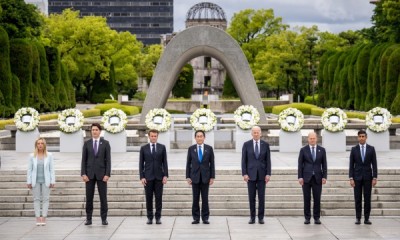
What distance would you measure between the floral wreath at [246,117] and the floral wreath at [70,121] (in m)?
5.07

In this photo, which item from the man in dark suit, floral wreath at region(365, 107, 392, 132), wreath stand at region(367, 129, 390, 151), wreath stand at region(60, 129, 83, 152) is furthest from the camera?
wreath stand at region(367, 129, 390, 151)

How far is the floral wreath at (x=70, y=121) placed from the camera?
2233cm

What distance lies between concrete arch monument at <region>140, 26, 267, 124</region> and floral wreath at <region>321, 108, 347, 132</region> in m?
5.64

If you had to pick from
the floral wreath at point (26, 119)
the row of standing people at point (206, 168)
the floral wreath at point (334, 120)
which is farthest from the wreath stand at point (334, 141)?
the row of standing people at point (206, 168)

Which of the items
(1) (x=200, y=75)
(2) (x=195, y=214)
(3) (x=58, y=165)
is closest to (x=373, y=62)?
(3) (x=58, y=165)

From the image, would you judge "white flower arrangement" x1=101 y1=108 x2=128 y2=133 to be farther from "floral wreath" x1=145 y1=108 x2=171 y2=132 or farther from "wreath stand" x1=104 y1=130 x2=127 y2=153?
"floral wreath" x1=145 y1=108 x2=171 y2=132

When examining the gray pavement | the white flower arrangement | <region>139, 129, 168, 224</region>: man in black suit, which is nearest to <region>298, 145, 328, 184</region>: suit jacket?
the gray pavement

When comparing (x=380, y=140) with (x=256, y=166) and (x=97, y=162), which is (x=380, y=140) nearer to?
(x=256, y=166)

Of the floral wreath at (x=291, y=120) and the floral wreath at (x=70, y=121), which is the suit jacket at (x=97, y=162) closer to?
the floral wreath at (x=70, y=121)

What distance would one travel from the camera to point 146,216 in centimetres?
1388

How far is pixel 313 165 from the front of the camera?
12.7 metres

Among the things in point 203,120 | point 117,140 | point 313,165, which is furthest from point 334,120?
point 313,165

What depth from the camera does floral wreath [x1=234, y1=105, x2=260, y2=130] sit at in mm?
22516

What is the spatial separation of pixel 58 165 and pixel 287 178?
604 cm
